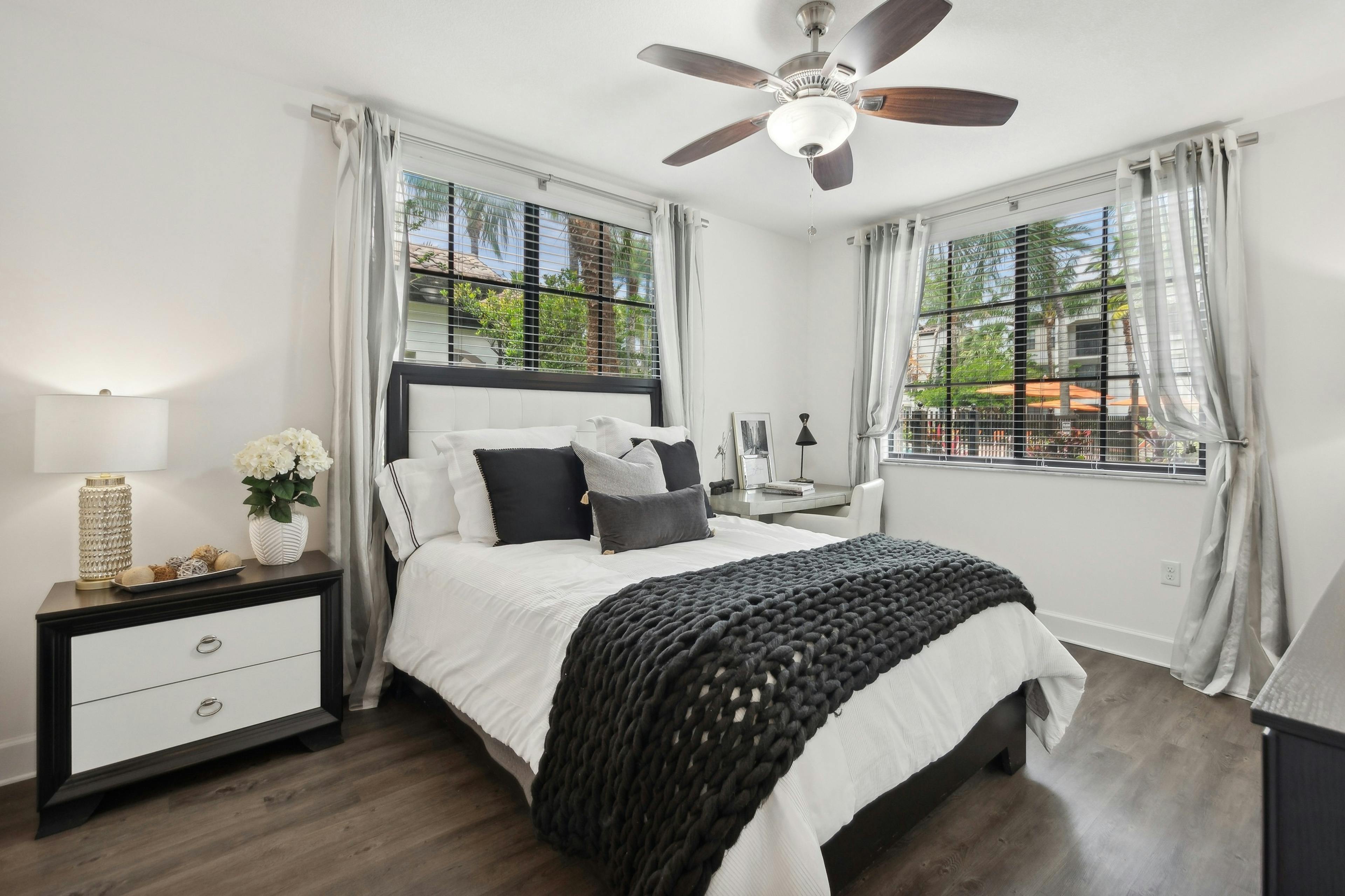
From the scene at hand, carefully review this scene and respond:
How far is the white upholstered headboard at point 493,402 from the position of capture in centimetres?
289

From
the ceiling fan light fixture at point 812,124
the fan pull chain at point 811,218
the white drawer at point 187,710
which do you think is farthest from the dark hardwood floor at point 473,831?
the fan pull chain at point 811,218

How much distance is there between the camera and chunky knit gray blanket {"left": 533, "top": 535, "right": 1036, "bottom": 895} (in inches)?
46.8

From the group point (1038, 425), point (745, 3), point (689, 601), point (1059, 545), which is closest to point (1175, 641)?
point (1059, 545)

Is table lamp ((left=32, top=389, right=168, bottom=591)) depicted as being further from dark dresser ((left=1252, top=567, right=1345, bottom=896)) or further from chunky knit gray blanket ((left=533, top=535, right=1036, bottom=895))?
dark dresser ((left=1252, top=567, right=1345, bottom=896))

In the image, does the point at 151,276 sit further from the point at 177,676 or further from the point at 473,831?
the point at 473,831

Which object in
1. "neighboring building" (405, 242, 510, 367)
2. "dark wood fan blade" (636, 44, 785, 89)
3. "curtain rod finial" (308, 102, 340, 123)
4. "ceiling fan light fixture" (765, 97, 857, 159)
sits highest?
"curtain rod finial" (308, 102, 340, 123)

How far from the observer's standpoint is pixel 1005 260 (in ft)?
12.5

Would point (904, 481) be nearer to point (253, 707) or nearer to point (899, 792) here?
point (899, 792)

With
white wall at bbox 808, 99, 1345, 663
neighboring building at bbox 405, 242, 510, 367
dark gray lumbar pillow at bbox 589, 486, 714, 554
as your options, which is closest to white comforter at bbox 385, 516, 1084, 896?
dark gray lumbar pillow at bbox 589, 486, 714, 554

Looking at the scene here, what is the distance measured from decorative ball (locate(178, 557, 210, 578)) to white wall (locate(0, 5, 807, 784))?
0.31m

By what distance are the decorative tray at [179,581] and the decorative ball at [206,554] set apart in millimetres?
83

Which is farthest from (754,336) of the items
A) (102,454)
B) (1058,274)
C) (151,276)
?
(102,454)

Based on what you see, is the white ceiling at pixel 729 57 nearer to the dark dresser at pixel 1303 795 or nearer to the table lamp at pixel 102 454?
the table lamp at pixel 102 454

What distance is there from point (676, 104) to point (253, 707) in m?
2.80
